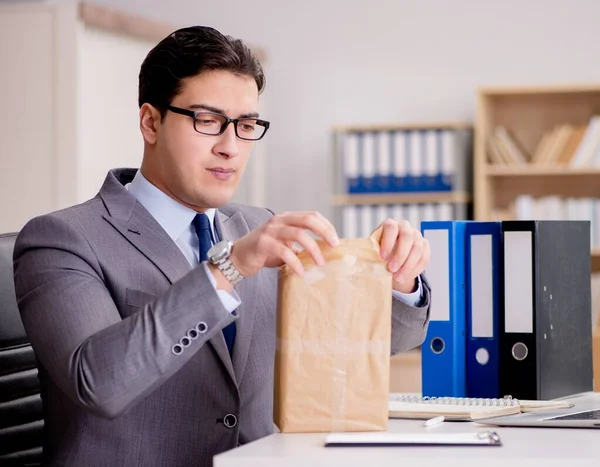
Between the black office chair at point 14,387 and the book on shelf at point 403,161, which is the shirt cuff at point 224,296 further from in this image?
the book on shelf at point 403,161

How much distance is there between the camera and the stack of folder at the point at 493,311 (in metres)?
1.67

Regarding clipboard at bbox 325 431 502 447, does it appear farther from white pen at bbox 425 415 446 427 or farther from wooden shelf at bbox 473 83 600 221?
wooden shelf at bbox 473 83 600 221

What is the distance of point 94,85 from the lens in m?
4.28

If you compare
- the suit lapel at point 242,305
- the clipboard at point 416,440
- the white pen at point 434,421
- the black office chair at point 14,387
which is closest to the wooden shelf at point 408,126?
the suit lapel at point 242,305

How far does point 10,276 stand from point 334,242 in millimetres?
817

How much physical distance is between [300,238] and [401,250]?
0.53ft

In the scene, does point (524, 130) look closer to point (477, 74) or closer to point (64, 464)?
point (477, 74)

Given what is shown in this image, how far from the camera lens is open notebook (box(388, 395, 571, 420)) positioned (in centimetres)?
142

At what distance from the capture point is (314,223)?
118 cm

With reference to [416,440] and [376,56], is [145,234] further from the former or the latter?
[376,56]

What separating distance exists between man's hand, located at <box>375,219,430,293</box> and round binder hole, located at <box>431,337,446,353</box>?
380mm

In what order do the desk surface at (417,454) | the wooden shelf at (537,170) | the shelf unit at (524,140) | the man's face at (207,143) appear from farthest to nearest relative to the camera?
the shelf unit at (524,140), the wooden shelf at (537,170), the man's face at (207,143), the desk surface at (417,454)

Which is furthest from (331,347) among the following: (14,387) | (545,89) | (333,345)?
(545,89)

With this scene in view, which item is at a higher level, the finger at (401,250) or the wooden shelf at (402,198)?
the wooden shelf at (402,198)
